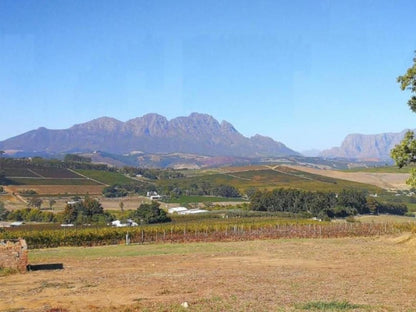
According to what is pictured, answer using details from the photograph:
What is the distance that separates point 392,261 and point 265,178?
167 metres

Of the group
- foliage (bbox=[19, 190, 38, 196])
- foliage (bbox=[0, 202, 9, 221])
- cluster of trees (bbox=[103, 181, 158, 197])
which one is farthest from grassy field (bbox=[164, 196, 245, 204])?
foliage (bbox=[0, 202, 9, 221])

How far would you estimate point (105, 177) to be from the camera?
604 ft

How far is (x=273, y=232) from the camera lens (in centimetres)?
6309

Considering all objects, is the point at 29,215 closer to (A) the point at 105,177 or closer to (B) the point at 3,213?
(B) the point at 3,213

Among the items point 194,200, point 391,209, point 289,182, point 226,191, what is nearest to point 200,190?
point 226,191

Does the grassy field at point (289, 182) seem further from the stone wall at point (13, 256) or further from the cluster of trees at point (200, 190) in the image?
the stone wall at point (13, 256)

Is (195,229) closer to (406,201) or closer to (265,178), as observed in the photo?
(406,201)

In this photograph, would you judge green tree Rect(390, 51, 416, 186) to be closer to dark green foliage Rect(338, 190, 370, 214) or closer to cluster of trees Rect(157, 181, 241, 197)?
dark green foliage Rect(338, 190, 370, 214)

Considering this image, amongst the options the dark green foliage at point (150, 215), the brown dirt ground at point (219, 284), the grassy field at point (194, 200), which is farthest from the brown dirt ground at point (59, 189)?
the brown dirt ground at point (219, 284)

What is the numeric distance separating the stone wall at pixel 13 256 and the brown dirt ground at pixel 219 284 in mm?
1042

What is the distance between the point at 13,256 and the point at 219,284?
12.7 m

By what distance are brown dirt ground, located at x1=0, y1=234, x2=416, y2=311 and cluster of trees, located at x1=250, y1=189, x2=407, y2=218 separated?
72.2m

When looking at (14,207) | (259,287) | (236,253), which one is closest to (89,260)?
(236,253)

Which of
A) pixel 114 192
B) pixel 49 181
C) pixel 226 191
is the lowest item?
pixel 226 191
